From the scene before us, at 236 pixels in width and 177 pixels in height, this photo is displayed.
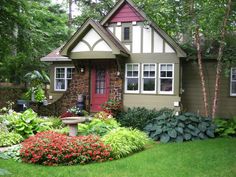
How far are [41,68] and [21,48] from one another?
12151 mm

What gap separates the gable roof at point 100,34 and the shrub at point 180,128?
4.18m

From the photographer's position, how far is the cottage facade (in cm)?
1462

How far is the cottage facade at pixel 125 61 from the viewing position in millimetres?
14625

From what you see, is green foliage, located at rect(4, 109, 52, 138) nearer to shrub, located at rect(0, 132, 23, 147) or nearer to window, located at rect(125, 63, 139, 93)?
shrub, located at rect(0, 132, 23, 147)

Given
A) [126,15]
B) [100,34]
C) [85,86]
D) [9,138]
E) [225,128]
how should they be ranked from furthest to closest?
[85,86]
[126,15]
[100,34]
[225,128]
[9,138]

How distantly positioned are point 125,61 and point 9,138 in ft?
24.6

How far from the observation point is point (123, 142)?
8.80 m

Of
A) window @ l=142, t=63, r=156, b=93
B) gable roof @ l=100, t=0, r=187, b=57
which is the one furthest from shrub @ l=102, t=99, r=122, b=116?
gable roof @ l=100, t=0, r=187, b=57

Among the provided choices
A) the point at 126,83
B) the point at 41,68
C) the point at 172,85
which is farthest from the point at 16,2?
the point at 41,68

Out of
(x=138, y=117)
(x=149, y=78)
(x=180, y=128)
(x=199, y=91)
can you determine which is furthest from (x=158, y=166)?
A: (x=199, y=91)

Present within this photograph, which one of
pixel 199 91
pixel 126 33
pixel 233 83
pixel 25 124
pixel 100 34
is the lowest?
pixel 25 124

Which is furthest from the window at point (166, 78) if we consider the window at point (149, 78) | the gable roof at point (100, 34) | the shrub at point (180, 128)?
the shrub at point (180, 128)

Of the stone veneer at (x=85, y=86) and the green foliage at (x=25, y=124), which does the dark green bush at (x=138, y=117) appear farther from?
the green foliage at (x=25, y=124)

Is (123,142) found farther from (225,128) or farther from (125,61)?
(125,61)
